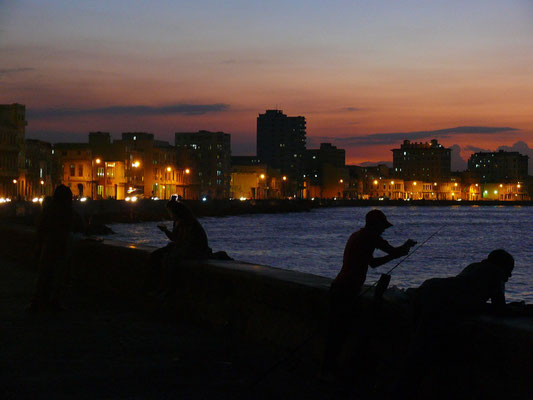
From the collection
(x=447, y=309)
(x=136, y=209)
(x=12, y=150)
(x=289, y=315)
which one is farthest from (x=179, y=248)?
(x=136, y=209)

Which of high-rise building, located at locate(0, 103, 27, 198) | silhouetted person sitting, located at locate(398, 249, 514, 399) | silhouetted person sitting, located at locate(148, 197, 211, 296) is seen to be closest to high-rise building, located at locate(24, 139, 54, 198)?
high-rise building, located at locate(0, 103, 27, 198)

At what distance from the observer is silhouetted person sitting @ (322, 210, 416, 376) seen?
6848mm

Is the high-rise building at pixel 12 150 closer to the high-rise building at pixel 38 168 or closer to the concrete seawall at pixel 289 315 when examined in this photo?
the high-rise building at pixel 38 168

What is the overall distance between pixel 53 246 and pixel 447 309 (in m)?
6.49

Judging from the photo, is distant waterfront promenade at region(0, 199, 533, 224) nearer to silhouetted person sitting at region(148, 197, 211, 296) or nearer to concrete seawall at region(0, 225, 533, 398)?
concrete seawall at region(0, 225, 533, 398)

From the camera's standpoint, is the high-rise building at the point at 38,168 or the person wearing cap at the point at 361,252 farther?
the high-rise building at the point at 38,168

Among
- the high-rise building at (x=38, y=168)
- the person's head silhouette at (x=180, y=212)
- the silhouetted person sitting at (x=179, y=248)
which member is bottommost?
the silhouetted person sitting at (x=179, y=248)

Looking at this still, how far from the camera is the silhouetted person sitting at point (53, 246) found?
10641mm

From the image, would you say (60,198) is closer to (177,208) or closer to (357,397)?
(177,208)

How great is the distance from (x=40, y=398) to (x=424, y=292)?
3016 mm

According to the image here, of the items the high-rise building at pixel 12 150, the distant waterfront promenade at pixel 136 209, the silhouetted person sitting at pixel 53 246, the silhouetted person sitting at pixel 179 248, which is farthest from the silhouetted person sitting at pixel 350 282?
the high-rise building at pixel 12 150

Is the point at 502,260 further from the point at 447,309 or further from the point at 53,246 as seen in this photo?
the point at 53,246

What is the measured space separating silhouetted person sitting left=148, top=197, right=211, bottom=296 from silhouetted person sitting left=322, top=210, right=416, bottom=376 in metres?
3.86

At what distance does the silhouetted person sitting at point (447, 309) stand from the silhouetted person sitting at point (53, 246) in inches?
242
